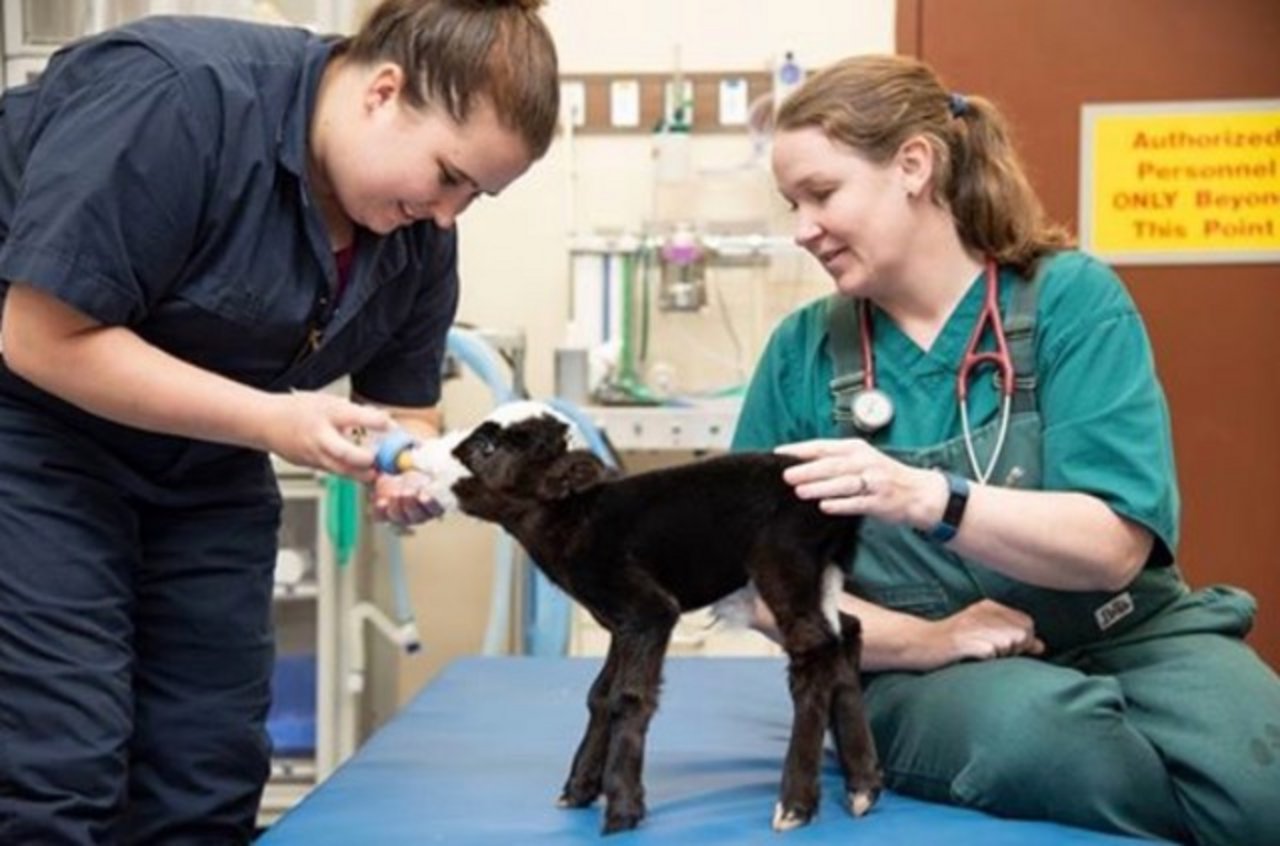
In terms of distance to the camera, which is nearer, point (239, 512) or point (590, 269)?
point (239, 512)

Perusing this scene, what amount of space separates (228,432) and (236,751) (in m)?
0.48

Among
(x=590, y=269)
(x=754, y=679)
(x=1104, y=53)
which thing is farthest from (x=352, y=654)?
(x=1104, y=53)

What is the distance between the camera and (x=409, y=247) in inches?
59.9

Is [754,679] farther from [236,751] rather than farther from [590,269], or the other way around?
[590,269]

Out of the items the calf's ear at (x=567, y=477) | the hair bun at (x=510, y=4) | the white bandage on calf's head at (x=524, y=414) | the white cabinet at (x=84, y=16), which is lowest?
the calf's ear at (x=567, y=477)

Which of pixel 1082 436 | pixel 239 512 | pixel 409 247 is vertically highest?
pixel 409 247

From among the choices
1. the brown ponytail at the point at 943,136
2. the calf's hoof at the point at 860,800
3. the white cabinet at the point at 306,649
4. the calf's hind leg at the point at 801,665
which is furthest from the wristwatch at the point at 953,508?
the white cabinet at the point at 306,649

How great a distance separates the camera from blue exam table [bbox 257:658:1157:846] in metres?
1.24

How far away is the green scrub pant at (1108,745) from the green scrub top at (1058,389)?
14 centimetres

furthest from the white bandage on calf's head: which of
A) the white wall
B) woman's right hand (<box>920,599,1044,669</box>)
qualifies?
the white wall

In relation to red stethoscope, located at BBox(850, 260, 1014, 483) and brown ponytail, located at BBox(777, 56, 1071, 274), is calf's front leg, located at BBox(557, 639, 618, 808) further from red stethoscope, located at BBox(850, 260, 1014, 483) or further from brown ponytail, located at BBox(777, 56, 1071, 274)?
brown ponytail, located at BBox(777, 56, 1071, 274)

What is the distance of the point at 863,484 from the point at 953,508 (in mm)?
105

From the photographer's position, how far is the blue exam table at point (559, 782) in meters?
1.24

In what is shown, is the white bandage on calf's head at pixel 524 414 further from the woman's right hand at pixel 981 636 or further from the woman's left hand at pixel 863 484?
the woman's right hand at pixel 981 636
